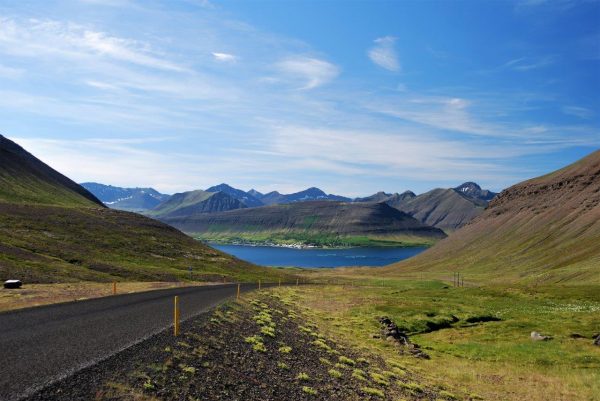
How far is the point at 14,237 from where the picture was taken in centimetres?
8775

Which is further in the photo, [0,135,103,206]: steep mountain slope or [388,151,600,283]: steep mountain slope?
[0,135,103,206]: steep mountain slope

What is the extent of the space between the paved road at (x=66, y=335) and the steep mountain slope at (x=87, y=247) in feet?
92.4

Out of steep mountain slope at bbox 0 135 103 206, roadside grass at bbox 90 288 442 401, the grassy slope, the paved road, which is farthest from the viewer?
steep mountain slope at bbox 0 135 103 206

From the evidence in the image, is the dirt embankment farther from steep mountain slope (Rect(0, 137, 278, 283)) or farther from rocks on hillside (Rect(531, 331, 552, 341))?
steep mountain slope (Rect(0, 137, 278, 283))

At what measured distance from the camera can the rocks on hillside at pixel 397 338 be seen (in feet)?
131

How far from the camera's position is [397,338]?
44.5 meters

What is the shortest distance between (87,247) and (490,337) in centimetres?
9026

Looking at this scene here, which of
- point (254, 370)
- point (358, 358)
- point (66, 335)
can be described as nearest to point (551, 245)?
point (358, 358)

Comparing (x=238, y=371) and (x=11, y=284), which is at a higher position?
(x=11, y=284)

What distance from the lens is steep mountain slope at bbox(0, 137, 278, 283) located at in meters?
70.0

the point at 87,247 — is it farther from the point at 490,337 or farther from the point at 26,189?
the point at 26,189

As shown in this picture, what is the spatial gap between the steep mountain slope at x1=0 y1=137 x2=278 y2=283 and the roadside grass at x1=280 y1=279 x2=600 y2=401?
1485 inches

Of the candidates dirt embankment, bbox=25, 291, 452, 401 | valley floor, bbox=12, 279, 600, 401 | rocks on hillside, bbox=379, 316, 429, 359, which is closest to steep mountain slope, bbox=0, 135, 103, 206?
valley floor, bbox=12, 279, 600, 401

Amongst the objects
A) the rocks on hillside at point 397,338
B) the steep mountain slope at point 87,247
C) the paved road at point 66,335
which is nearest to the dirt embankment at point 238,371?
the paved road at point 66,335
